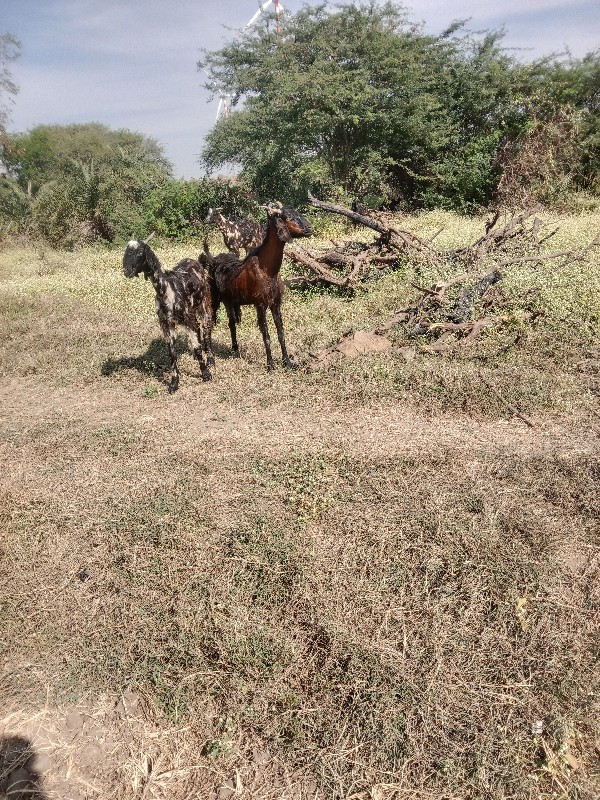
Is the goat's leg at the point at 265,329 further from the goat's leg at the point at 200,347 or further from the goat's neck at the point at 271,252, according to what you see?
the goat's leg at the point at 200,347

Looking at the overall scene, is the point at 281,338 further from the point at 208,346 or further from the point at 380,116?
the point at 380,116

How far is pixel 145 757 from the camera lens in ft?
9.17

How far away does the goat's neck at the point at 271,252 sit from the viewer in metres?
6.14

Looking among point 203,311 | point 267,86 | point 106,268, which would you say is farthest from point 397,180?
point 203,311

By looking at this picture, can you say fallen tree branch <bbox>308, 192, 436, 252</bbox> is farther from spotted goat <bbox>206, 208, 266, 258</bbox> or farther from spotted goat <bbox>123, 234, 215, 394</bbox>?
spotted goat <bbox>123, 234, 215, 394</bbox>

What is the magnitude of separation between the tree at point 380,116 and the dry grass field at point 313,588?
11.9 m

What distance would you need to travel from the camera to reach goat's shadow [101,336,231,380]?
23.3 feet

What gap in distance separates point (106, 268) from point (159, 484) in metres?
10.6

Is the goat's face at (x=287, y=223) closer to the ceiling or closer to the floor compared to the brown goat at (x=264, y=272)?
closer to the ceiling

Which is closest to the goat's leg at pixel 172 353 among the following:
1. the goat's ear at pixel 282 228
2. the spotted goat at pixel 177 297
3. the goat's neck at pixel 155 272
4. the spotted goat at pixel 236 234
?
the spotted goat at pixel 177 297

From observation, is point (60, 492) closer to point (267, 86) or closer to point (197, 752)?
point (197, 752)

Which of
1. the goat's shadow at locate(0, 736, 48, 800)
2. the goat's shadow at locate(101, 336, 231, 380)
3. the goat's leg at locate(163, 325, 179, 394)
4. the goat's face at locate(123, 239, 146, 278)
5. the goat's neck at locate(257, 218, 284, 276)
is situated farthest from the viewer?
the goat's shadow at locate(101, 336, 231, 380)

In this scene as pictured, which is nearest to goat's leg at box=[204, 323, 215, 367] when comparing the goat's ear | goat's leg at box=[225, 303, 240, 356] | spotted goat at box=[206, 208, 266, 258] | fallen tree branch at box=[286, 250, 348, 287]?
goat's leg at box=[225, 303, 240, 356]

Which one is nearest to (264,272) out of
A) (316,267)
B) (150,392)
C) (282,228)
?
(282,228)
